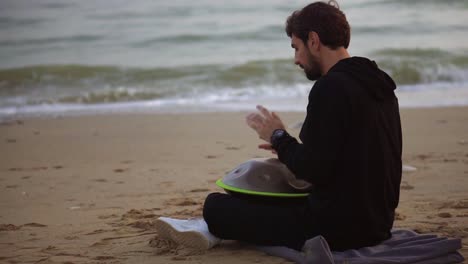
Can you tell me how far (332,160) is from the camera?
3.68 metres

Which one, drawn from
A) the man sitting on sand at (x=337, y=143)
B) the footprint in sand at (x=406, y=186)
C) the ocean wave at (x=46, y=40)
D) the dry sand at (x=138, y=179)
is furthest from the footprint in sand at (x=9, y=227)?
the ocean wave at (x=46, y=40)

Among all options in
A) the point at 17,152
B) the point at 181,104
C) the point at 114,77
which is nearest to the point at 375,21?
the point at 114,77

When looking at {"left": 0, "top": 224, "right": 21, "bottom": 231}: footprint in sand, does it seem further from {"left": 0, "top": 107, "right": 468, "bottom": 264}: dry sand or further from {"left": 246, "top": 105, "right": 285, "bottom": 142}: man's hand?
{"left": 246, "top": 105, "right": 285, "bottom": 142}: man's hand

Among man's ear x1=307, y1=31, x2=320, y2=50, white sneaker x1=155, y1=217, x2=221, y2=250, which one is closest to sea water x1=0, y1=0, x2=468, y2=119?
white sneaker x1=155, y1=217, x2=221, y2=250

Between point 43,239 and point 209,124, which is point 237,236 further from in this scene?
point 209,124

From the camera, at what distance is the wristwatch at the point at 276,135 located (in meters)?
3.88

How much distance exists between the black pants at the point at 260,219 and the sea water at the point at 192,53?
572cm

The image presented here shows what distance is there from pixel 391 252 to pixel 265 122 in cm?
90

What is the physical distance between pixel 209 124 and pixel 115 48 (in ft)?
28.8

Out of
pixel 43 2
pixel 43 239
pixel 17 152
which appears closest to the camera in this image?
pixel 43 239

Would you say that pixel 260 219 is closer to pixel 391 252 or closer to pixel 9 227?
pixel 391 252

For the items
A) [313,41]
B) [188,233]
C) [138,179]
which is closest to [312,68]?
[313,41]

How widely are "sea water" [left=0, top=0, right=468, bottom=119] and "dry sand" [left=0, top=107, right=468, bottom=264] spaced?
138cm

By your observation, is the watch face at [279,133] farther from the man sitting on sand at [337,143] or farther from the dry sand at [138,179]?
the dry sand at [138,179]
